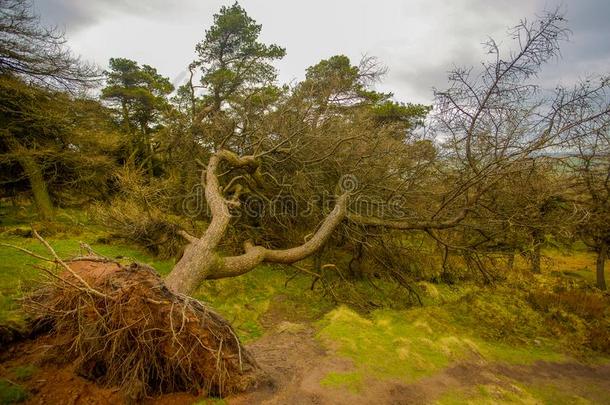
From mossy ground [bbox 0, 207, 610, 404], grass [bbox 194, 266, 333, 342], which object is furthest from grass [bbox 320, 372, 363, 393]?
grass [bbox 194, 266, 333, 342]

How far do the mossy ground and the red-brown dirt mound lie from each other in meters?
0.62

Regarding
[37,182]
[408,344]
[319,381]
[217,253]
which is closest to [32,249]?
[37,182]

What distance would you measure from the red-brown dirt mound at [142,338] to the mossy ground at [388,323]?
0.62 m

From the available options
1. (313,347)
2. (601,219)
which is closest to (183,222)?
(313,347)

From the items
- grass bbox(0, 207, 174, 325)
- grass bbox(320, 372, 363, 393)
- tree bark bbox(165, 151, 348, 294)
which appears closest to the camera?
grass bbox(320, 372, 363, 393)

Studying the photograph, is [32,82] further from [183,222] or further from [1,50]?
[183,222]

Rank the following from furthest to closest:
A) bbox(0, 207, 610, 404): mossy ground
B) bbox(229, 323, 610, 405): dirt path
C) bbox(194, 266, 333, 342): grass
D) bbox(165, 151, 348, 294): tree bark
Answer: bbox(194, 266, 333, 342): grass < bbox(165, 151, 348, 294): tree bark < bbox(0, 207, 610, 404): mossy ground < bbox(229, 323, 610, 405): dirt path

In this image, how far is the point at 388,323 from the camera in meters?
5.50

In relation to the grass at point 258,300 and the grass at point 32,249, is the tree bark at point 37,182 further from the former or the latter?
the grass at point 258,300

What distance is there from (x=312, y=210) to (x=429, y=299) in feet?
12.2

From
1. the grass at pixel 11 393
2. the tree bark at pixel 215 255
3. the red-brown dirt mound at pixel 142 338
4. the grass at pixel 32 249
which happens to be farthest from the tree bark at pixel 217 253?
the grass at pixel 11 393

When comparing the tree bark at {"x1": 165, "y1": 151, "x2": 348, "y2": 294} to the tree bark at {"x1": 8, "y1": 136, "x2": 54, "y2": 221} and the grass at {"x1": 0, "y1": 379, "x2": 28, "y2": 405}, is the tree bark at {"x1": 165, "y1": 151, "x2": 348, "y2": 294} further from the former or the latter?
the tree bark at {"x1": 8, "y1": 136, "x2": 54, "y2": 221}

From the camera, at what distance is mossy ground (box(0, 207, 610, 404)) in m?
3.83

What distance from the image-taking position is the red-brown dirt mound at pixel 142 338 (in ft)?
A: 9.36
